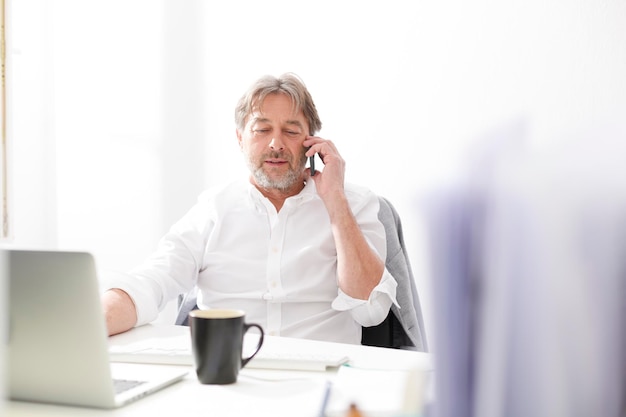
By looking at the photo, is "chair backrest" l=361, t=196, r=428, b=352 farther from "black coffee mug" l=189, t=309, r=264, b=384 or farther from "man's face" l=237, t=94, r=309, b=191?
"black coffee mug" l=189, t=309, r=264, b=384

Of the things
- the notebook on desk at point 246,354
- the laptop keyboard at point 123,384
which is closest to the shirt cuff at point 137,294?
the notebook on desk at point 246,354

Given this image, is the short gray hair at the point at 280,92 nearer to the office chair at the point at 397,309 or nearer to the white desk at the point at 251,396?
the office chair at the point at 397,309

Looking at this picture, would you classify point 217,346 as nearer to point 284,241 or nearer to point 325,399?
point 325,399

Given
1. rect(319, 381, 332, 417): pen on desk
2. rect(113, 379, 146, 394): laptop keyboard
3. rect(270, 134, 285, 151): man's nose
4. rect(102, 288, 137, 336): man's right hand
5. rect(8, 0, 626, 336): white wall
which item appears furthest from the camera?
rect(8, 0, 626, 336): white wall

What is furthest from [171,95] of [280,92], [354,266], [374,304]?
[374,304]

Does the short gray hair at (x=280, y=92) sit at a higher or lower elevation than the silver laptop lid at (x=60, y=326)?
higher

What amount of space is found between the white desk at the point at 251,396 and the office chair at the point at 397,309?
55 centimetres

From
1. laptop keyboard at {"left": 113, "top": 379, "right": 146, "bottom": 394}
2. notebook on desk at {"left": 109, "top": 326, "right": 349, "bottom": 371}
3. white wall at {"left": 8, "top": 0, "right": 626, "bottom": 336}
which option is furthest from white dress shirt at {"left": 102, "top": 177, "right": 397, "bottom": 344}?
laptop keyboard at {"left": 113, "top": 379, "right": 146, "bottom": 394}

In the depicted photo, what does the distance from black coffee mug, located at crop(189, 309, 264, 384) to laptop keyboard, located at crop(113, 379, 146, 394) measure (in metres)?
0.09

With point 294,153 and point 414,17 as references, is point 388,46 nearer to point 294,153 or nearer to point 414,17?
point 414,17

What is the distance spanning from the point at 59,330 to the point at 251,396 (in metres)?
0.25

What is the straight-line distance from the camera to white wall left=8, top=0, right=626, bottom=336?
2.43 meters

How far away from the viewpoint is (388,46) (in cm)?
245

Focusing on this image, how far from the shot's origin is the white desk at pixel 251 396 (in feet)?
2.65
